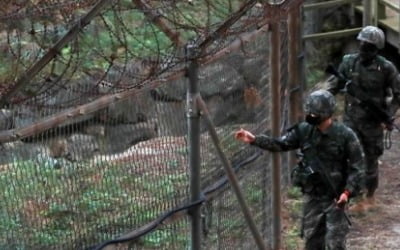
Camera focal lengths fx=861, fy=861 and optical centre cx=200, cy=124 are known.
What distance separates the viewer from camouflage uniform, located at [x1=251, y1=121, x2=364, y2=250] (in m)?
6.04

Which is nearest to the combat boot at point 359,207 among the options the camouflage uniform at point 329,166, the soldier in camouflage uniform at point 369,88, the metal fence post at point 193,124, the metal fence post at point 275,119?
the soldier in camouflage uniform at point 369,88

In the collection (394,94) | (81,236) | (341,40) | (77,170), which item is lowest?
(81,236)

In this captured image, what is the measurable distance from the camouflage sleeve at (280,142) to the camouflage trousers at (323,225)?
1.51 ft

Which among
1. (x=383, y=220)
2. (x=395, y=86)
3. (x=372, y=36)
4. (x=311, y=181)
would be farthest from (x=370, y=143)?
(x=311, y=181)

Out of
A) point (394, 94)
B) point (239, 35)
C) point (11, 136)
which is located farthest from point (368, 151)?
point (11, 136)

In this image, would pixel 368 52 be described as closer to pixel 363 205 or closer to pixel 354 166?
pixel 363 205

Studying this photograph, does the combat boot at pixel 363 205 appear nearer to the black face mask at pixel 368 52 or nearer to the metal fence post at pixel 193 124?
the black face mask at pixel 368 52

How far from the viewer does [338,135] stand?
6.08m

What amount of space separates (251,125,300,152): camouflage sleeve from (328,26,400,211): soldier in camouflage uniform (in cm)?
174

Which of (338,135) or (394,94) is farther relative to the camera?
(394,94)

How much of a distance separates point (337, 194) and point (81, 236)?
2.63 metres

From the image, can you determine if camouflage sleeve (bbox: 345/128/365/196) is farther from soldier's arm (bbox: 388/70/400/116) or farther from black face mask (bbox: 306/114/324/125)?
soldier's arm (bbox: 388/70/400/116)

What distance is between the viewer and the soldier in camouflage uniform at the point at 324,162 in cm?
601

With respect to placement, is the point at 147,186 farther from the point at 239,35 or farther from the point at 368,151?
the point at 368,151
